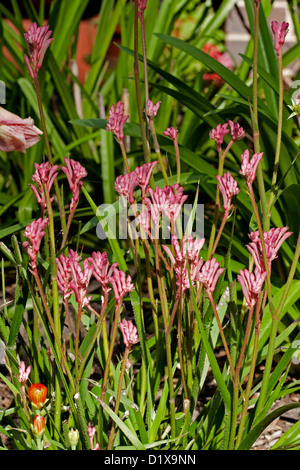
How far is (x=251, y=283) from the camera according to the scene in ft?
2.48

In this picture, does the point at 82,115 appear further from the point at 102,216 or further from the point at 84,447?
the point at 84,447

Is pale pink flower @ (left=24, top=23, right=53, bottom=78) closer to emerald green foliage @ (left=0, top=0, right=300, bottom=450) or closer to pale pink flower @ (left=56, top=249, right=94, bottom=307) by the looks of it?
emerald green foliage @ (left=0, top=0, right=300, bottom=450)

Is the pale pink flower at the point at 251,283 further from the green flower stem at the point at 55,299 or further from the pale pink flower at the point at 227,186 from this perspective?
the green flower stem at the point at 55,299

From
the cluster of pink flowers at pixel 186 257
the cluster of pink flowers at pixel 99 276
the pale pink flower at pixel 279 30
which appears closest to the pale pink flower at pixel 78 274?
the cluster of pink flowers at pixel 99 276

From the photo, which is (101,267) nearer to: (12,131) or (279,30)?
(12,131)

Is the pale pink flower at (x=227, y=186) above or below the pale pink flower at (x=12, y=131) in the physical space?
below

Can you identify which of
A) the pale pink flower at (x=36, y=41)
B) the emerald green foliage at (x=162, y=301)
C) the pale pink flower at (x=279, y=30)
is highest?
the pale pink flower at (x=279, y=30)

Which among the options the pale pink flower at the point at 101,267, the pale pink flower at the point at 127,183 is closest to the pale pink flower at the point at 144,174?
the pale pink flower at the point at 127,183

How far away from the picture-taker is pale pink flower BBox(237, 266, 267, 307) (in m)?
0.75

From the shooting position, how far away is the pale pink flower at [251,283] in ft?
2.45

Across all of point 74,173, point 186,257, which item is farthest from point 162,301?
point 74,173

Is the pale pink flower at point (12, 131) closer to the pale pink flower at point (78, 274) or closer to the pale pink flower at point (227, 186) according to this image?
the pale pink flower at point (78, 274)

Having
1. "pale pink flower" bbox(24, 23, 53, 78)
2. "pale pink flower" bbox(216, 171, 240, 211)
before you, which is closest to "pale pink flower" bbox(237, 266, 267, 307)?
"pale pink flower" bbox(216, 171, 240, 211)

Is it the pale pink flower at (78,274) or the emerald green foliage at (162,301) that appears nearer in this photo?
the pale pink flower at (78,274)
